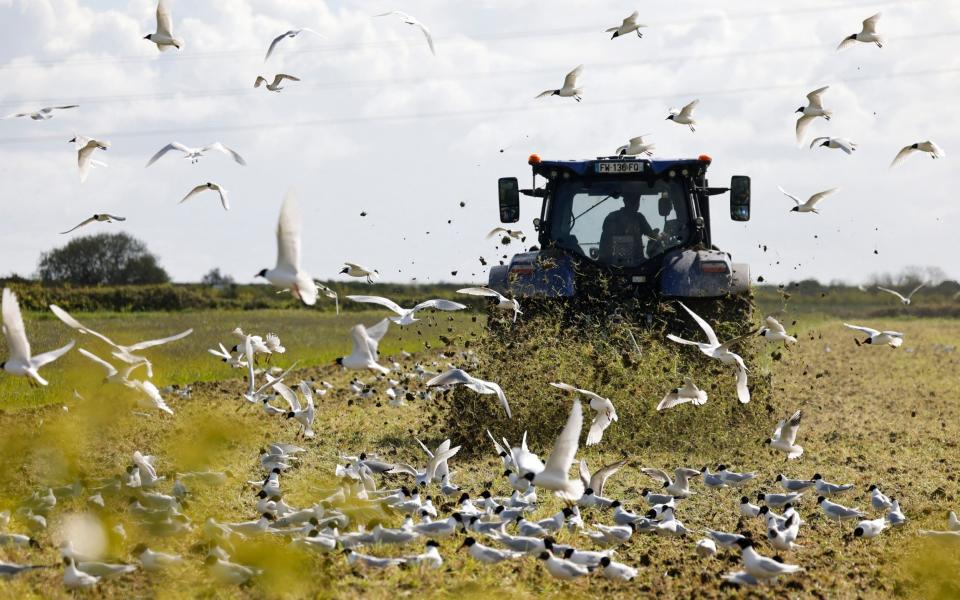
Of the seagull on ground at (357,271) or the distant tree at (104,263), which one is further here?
the distant tree at (104,263)

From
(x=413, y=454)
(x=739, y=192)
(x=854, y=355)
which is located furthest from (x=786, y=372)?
(x=413, y=454)

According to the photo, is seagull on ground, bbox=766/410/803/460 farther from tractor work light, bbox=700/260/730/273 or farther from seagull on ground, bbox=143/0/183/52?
seagull on ground, bbox=143/0/183/52

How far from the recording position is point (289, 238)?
6.24 meters

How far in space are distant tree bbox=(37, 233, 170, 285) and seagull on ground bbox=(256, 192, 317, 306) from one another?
4359cm

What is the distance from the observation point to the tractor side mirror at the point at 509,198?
11.7 m

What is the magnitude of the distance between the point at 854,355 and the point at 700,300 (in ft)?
47.4

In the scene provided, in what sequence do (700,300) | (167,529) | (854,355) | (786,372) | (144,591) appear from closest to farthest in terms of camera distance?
(144,591) → (167,529) → (700,300) → (786,372) → (854,355)

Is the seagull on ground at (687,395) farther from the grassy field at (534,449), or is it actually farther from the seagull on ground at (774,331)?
the seagull on ground at (774,331)

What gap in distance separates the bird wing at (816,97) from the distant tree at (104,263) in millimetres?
39798

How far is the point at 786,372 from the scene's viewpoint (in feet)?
66.5

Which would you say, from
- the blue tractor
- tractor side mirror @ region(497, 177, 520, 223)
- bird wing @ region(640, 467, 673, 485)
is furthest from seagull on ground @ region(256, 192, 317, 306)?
tractor side mirror @ region(497, 177, 520, 223)

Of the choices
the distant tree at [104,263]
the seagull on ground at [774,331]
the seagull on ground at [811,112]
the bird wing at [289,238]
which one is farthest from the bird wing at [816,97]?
the distant tree at [104,263]

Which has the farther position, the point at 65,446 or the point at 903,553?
the point at 65,446

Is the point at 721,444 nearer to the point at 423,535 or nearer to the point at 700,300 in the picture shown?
the point at 700,300
